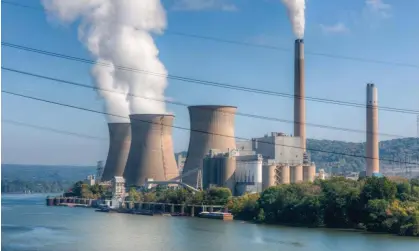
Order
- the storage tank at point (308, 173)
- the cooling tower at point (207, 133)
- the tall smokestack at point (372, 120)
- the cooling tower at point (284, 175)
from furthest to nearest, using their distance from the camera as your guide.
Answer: the storage tank at point (308, 173) → the cooling tower at point (284, 175) → the tall smokestack at point (372, 120) → the cooling tower at point (207, 133)

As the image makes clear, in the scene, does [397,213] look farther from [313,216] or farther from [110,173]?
[110,173]

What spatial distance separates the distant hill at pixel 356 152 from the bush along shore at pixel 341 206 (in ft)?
137

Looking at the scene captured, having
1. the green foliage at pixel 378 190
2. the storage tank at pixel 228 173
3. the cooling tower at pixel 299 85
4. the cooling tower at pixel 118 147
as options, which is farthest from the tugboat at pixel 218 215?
the cooling tower at pixel 118 147

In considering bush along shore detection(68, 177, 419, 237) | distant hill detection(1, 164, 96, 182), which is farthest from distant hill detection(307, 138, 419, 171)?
bush along shore detection(68, 177, 419, 237)

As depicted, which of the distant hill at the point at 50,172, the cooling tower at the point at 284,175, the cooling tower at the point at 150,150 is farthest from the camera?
the distant hill at the point at 50,172

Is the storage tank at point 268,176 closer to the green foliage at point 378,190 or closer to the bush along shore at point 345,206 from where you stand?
the bush along shore at point 345,206

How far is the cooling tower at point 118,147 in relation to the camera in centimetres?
2286

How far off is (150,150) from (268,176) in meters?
3.81

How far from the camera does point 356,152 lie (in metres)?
61.4

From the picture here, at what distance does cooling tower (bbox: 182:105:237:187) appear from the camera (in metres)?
18.9

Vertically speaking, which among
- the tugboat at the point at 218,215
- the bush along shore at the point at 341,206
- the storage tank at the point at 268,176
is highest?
the storage tank at the point at 268,176

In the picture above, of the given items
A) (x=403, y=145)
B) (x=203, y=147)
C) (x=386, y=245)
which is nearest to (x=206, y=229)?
(x=386, y=245)

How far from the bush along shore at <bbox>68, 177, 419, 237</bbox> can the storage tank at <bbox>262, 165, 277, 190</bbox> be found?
3.18m

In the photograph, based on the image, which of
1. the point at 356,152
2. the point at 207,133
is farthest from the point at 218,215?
the point at 356,152
